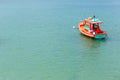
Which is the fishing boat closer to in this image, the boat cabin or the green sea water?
the boat cabin

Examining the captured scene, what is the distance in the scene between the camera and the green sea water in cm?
2130

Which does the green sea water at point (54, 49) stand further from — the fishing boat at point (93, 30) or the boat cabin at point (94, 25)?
the boat cabin at point (94, 25)

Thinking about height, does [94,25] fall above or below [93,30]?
above

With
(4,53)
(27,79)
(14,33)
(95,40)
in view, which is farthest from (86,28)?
(27,79)

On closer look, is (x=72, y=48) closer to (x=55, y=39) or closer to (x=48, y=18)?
(x=55, y=39)

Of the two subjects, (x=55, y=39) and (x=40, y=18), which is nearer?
(x=55, y=39)

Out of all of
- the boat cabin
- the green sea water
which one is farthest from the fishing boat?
the green sea water

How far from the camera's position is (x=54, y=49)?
87.5 ft

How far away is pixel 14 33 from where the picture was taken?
32.1 meters

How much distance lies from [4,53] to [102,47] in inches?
343

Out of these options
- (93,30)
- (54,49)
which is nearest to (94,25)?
(93,30)

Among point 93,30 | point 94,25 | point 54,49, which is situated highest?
point 94,25

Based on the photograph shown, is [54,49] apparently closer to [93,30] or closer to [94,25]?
[93,30]

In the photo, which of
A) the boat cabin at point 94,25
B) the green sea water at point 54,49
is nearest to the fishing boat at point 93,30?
the boat cabin at point 94,25
